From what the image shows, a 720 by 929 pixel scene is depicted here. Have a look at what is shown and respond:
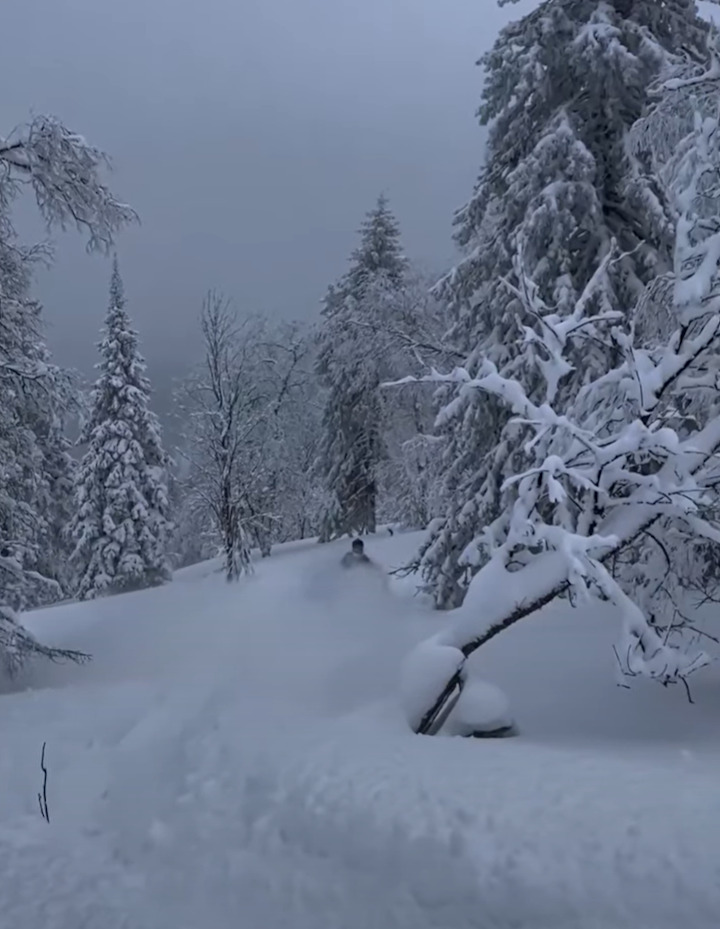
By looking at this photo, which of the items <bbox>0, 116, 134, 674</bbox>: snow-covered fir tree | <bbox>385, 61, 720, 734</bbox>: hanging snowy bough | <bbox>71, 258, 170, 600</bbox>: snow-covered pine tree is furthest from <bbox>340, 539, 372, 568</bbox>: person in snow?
<bbox>385, 61, 720, 734</bbox>: hanging snowy bough

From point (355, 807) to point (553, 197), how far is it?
8.58 meters

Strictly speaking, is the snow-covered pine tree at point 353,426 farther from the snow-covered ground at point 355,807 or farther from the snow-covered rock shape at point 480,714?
the snow-covered rock shape at point 480,714

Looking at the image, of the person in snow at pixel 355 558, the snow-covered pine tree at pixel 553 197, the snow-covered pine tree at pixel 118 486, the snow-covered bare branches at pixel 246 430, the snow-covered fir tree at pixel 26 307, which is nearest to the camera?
the snow-covered fir tree at pixel 26 307

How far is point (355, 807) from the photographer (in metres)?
4.54

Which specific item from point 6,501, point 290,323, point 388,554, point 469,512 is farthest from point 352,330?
point 290,323

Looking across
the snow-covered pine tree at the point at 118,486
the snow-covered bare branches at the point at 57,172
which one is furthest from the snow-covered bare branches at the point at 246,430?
the snow-covered bare branches at the point at 57,172

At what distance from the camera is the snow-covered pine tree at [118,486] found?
24.8 m

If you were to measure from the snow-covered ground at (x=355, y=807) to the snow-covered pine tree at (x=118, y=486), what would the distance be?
1653cm

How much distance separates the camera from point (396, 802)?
453cm

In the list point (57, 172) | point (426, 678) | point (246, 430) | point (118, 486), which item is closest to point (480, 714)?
point (426, 678)

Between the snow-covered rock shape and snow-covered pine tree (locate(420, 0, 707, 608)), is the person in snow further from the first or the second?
the snow-covered rock shape

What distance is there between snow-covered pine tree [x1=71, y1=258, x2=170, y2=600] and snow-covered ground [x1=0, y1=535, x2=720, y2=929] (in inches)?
651

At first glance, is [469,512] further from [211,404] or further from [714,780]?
[211,404]

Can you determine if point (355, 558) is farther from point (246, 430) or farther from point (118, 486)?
point (118, 486)
